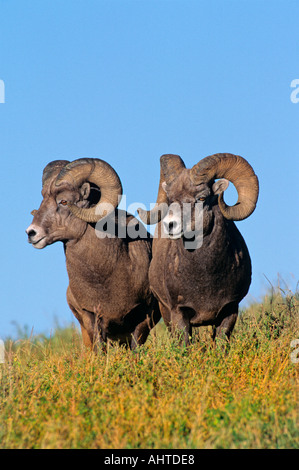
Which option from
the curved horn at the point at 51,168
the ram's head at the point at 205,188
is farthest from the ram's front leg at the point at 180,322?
the curved horn at the point at 51,168

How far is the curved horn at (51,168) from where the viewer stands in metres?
11.5

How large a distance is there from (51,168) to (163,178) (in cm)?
185

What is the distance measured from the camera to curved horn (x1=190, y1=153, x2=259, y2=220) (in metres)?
10.0

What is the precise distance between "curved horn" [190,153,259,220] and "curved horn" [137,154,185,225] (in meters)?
0.37

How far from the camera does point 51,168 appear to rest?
11.7 meters

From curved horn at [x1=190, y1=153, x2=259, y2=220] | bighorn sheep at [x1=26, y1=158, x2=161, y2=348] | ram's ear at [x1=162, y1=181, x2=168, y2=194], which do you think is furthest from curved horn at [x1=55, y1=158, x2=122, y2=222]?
curved horn at [x1=190, y1=153, x2=259, y2=220]

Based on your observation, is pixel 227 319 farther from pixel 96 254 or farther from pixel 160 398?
pixel 160 398

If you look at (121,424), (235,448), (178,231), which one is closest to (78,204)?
(178,231)

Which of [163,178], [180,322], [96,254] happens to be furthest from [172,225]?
[96,254]

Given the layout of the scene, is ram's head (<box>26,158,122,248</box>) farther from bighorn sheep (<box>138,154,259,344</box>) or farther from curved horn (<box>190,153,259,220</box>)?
curved horn (<box>190,153,259,220</box>)

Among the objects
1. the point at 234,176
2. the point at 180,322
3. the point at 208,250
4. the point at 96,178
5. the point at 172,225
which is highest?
the point at 96,178

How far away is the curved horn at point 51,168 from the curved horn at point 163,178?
1.48 meters

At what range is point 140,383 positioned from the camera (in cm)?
795

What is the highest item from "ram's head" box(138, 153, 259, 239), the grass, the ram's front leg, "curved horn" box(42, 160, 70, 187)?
"curved horn" box(42, 160, 70, 187)
